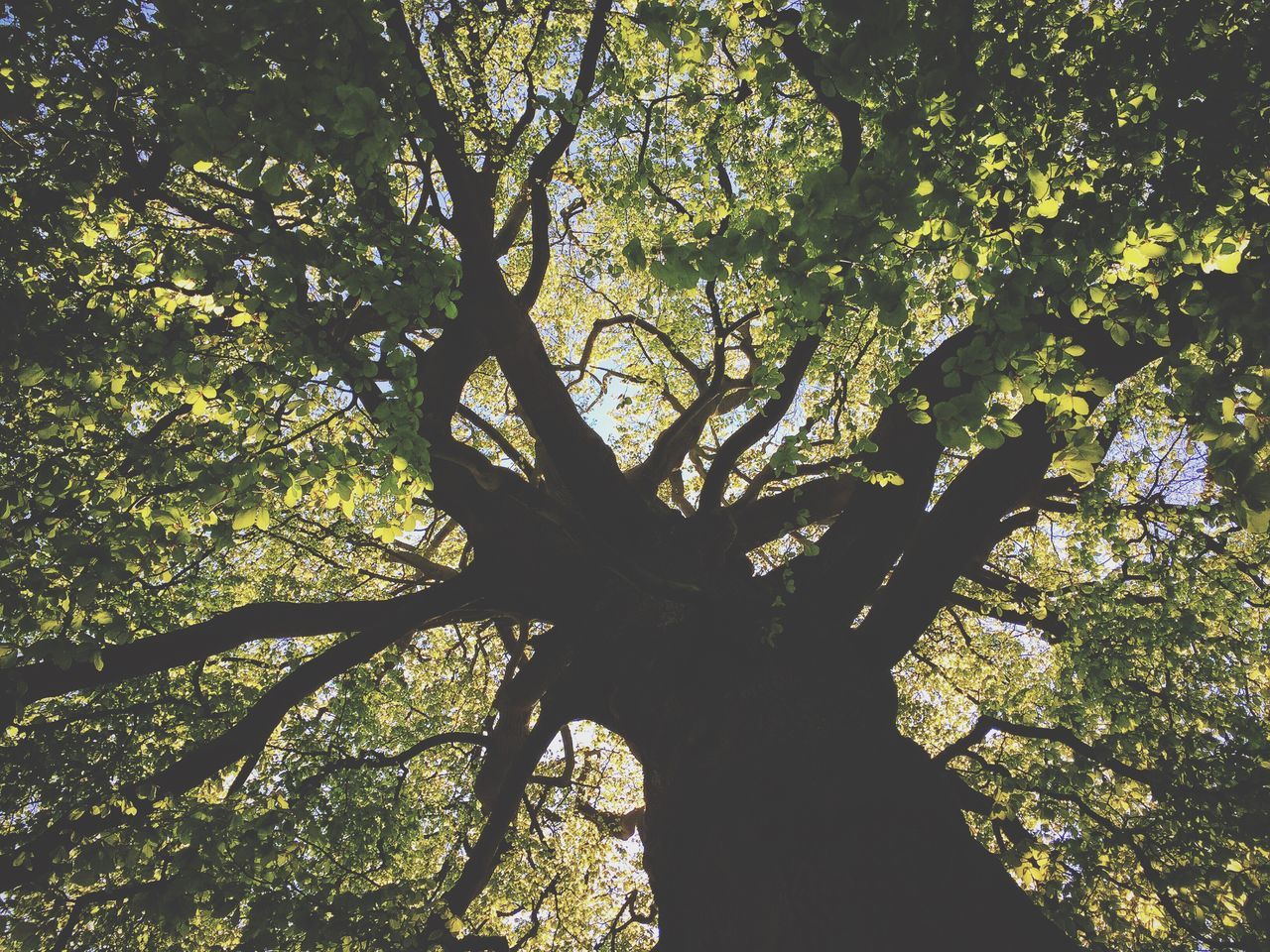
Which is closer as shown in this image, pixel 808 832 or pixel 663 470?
pixel 808 832

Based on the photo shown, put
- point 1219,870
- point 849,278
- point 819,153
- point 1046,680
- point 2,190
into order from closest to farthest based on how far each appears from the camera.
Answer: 1. point 849,278
2. point 2,190
3. point 1219,870
4. point 819,153
5. point 1046,680

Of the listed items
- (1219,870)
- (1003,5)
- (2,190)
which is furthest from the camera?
(1219,870)

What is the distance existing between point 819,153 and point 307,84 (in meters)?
7.11

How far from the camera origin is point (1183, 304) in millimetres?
2988

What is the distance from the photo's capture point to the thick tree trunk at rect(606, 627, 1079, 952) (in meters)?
3.10

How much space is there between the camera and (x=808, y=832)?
3637mm

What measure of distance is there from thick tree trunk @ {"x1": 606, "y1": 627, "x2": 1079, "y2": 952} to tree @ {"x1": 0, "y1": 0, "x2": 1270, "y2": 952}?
0.03 meters

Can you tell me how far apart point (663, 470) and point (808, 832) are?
492 centimetres

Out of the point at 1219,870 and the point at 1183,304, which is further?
the point at 1219,870

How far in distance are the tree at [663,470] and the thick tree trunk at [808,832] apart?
27 millimetres

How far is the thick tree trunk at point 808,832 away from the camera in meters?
3.10

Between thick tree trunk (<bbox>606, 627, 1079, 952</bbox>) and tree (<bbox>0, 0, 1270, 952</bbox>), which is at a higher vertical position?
tree (<bbox>0, 0, 1270, 952</bbox>)

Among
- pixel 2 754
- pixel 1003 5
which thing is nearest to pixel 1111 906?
pixel 1003 5

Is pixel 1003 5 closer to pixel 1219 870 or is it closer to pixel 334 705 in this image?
pixel 1219 870
